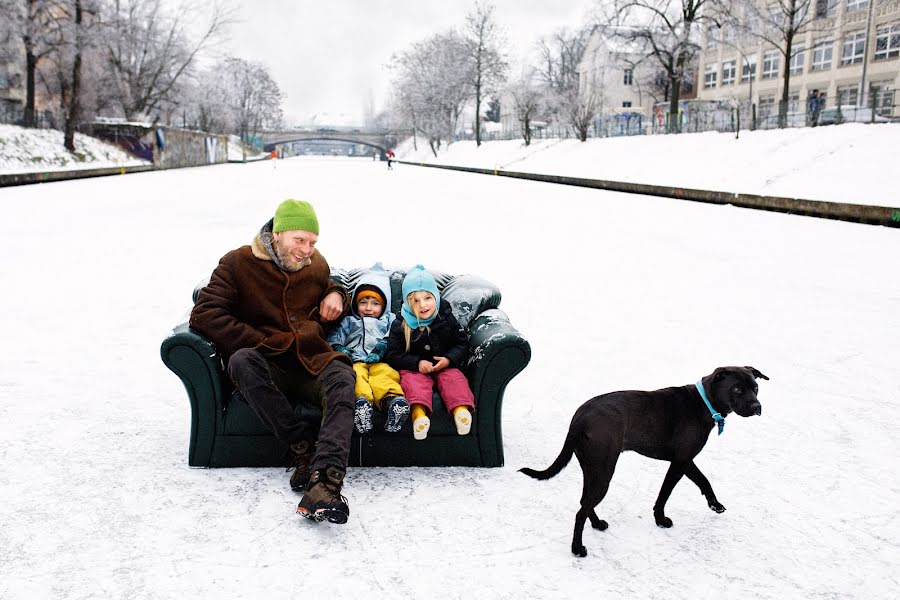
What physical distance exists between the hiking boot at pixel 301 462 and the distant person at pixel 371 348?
272 mm

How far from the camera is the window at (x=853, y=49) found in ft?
130

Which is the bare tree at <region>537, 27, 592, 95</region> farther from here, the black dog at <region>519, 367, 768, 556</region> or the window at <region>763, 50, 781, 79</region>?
the black dog at <region>519, 367, 768, 556</region>

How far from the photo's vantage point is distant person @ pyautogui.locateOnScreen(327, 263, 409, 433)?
3449 mm

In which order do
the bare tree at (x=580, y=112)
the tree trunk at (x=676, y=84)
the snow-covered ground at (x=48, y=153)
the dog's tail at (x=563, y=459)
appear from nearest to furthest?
the dog's tail at (x=563, y=459), the snow-covered ground at (x=48, y=153), the tree trunk at (x=676, y=84), the bare tree at (x=580, y=112)

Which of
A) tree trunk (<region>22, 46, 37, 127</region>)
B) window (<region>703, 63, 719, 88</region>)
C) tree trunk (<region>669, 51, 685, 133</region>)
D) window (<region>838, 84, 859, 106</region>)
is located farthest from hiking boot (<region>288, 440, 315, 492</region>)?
window (<region>703, 63, 719, 88</region>)

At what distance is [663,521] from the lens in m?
3.12

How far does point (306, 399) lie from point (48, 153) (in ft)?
113

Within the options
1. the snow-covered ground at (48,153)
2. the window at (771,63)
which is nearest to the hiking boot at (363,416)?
the snow-covered ground at (48,153)

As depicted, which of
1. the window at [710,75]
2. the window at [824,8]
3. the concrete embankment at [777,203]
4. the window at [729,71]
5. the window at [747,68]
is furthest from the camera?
the window at [710,75]

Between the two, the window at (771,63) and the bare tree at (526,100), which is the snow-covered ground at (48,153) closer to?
the bare tree at (526,100)

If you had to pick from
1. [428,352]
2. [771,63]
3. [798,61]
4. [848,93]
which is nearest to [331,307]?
[428,352]

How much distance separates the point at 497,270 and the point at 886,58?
126 feet

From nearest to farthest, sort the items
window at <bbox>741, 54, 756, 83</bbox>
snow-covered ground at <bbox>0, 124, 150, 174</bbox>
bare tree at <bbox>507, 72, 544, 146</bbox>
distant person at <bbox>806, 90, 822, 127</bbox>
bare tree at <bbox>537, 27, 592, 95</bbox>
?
distant person at <bbox>806, 90, 822, 127</bbox> < snow-covered ground at <bbox>0, 124, 150, 174</bbox> < window at <bbox>741, 54, 756, 83</bbox> < bare tree at <bbox>507, 72, 544, 146</bbox> < bare tree at <bbox>537, 27, 592, 95</bbox>

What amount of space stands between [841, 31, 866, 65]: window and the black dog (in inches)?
1779
